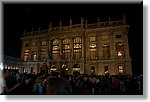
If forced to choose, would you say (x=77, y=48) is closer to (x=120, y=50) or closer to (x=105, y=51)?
(x=105, y=51)

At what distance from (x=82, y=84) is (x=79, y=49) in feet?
1.79

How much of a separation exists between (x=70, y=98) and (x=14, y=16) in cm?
162

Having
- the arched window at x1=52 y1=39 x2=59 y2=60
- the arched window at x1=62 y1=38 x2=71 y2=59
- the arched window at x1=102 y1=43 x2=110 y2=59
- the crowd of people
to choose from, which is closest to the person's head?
the crowd of people

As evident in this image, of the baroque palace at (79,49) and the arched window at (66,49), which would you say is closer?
the baroque palace at (79,49)

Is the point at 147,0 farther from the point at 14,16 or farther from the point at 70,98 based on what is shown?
the point at 14,16

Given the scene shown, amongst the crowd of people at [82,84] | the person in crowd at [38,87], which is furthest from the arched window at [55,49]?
the person in crowd at [38,87]

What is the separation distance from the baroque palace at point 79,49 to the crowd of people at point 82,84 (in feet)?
0.29

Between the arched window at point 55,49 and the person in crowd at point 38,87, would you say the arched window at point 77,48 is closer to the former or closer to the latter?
the arched window at point 55,49

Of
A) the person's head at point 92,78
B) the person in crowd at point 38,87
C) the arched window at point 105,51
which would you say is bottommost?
the person in crowd at point 38,87

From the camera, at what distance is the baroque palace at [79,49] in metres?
3.18

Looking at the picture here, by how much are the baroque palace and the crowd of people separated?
9 centimetres

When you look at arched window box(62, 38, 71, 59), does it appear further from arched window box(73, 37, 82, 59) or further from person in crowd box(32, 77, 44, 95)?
person in crowd box(32, 77, 44, 95)

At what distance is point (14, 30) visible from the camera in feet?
11.3

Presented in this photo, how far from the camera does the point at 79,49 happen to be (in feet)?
10.9
